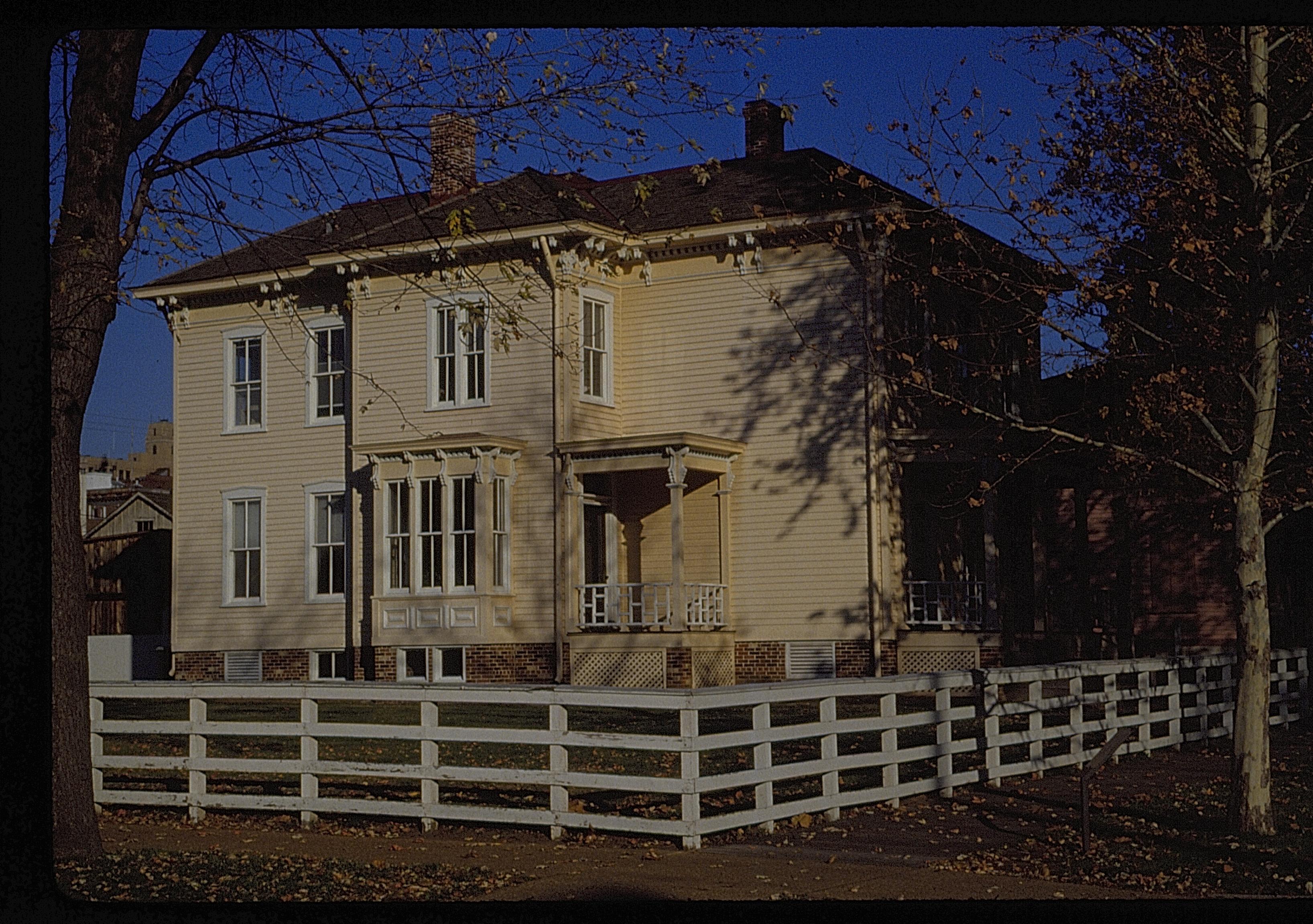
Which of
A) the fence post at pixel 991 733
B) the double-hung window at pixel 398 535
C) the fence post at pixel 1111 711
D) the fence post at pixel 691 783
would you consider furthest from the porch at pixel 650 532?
the fence post at pixel 691 783

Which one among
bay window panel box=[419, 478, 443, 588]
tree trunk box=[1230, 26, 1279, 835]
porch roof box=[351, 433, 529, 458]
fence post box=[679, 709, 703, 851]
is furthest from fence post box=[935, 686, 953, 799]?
bay window panel box=[419, 478, 443, 588]

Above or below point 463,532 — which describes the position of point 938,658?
below

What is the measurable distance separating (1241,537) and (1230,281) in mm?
6989

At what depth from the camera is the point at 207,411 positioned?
31.0 m

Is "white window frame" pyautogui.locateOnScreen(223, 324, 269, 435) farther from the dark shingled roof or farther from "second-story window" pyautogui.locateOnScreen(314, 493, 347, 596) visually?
"second-story window" pyautogui.locateOnScreen(314, 493, 347, 596)

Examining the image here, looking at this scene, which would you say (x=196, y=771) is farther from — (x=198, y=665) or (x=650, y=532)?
(x=198, y=665)

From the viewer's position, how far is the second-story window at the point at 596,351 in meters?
26.9

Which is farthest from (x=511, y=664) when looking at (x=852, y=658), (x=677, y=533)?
(x=852, y=658)

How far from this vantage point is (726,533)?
26188 millimetres

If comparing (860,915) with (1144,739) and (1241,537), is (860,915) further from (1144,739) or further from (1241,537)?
(1144,739)

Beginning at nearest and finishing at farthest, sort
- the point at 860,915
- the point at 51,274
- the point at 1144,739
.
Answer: the point at 860,915 < the point at 51,274 < the point at 1144,739

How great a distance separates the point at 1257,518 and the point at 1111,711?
17.5 ft

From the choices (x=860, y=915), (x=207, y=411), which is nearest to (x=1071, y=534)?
(x=207, y=411)

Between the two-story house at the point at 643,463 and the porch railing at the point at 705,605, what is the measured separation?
0.05m
